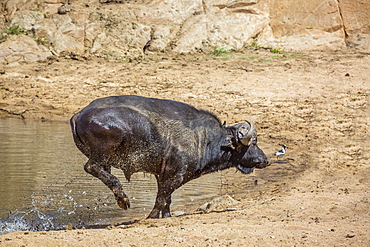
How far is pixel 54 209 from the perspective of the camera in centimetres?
671

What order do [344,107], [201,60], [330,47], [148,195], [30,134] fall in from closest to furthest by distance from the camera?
[148,195]
[30,134]
[344,107]
[201,60]
[330,47]

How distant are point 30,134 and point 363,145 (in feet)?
24.1

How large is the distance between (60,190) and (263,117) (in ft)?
21.0

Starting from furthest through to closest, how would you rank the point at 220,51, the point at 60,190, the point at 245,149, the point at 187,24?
the point at 187,24, the point at 220,51, the point at 60,190, the point at 245,149

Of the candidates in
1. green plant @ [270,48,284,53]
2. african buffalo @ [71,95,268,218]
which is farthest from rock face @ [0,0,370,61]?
african buffalo @ [71,95,268,218]

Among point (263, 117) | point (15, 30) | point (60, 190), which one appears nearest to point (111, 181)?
point (60, 190)

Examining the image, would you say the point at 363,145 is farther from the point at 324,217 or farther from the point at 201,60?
the point at 201,60

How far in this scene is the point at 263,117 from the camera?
12406 millimetres

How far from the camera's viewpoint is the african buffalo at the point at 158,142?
234 inches

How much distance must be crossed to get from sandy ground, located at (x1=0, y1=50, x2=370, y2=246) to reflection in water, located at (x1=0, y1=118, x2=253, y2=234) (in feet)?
2.39

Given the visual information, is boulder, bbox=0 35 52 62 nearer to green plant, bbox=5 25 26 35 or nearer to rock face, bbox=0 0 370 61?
green plant, bbox=5 25 26 35

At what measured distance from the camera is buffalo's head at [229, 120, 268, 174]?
23.0 feet

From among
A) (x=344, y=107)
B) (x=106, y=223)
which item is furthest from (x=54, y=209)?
(x=344, y=107)

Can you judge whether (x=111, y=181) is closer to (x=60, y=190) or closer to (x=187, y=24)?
(x=60, y=190)
